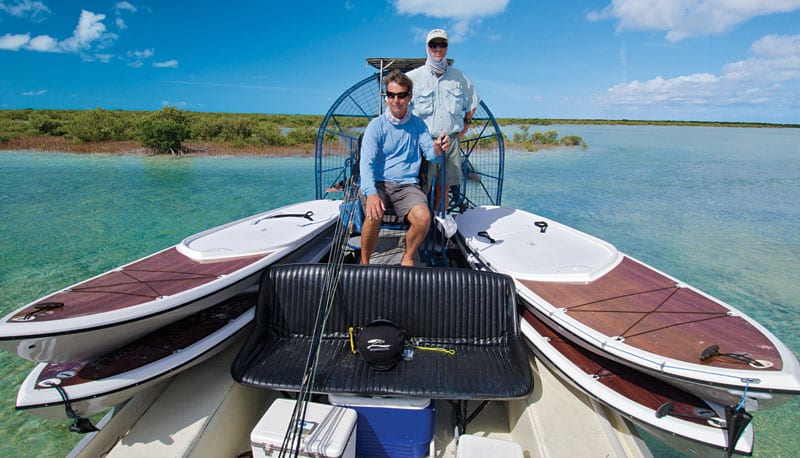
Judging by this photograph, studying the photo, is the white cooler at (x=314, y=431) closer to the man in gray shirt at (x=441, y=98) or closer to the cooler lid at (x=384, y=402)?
the cooler lid at (x=384, y=402)

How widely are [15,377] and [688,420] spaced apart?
5.76 m

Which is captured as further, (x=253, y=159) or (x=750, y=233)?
(x=253, y=159)

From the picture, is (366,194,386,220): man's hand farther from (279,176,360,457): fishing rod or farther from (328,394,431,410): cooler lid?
(328,394,431,410): cooler lid

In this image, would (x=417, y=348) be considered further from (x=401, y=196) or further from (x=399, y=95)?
(x=399, y=95)

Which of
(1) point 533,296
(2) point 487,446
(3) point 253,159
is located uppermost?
(3) point 253,159

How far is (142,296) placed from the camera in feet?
9.02

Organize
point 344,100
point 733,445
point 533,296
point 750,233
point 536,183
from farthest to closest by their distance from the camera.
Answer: point 536,183, point 750,233, point 344,100, point 533,296, point 733,445

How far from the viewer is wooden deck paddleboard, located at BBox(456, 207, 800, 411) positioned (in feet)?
6.91

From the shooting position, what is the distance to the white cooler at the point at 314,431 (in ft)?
6.88

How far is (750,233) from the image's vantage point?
10.0 metres

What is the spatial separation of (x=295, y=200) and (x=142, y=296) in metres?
10.1

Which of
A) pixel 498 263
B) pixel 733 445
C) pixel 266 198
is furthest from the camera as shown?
pixel 266 198

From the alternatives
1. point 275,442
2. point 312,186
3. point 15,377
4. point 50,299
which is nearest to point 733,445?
point 275,442

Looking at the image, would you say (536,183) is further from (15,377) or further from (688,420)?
(15,377)
